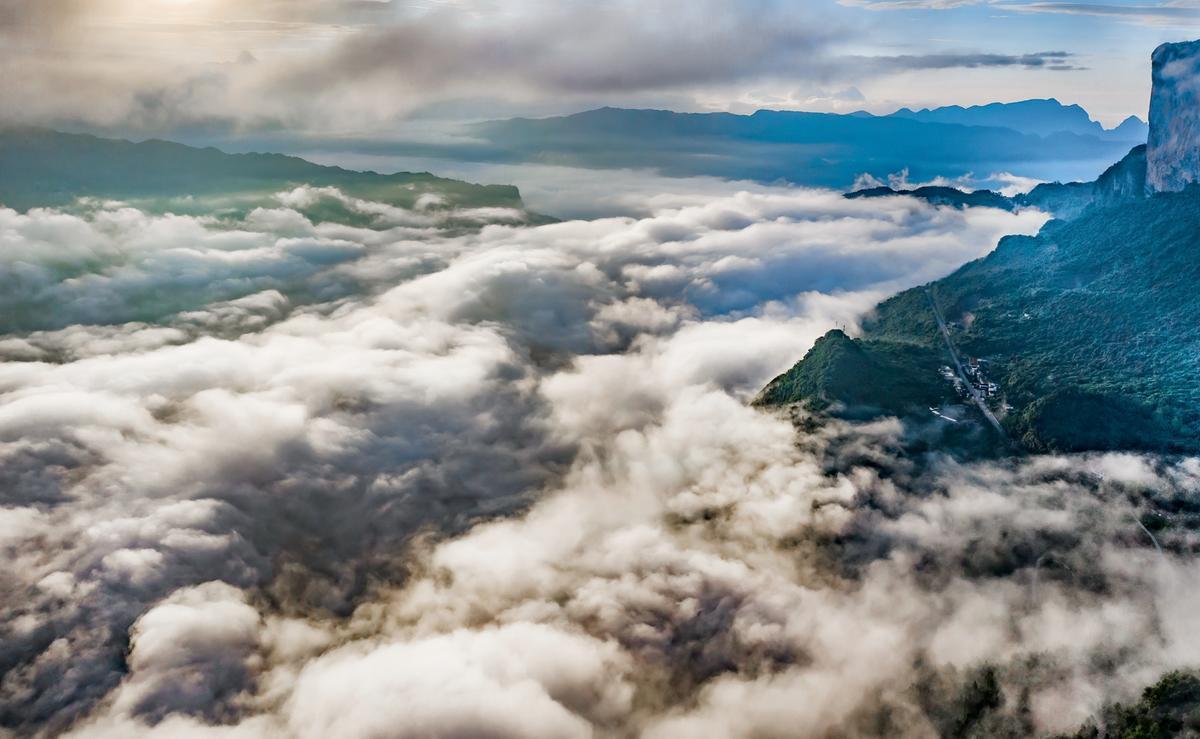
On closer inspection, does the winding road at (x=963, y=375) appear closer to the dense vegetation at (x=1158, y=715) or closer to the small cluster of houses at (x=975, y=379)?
the small cluster of houses at (x=975, y=379)

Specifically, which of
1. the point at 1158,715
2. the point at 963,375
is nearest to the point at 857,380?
the point at 963,375

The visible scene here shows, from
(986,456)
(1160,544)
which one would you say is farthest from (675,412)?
(1160,544)

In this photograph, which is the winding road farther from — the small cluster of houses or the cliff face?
the cliff face

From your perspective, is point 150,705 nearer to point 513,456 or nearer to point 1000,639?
point 513,456

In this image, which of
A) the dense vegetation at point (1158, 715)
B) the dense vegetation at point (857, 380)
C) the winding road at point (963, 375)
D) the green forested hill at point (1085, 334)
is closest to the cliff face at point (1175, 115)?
the green forested hill at point (1085, 334)

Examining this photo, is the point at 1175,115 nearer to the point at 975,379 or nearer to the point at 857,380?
the point at 975,379

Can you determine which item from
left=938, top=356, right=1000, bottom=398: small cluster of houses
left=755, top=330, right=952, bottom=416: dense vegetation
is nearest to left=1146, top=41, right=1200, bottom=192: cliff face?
left=938, top=356, right=1000, bottom=398: small cluster of houses
